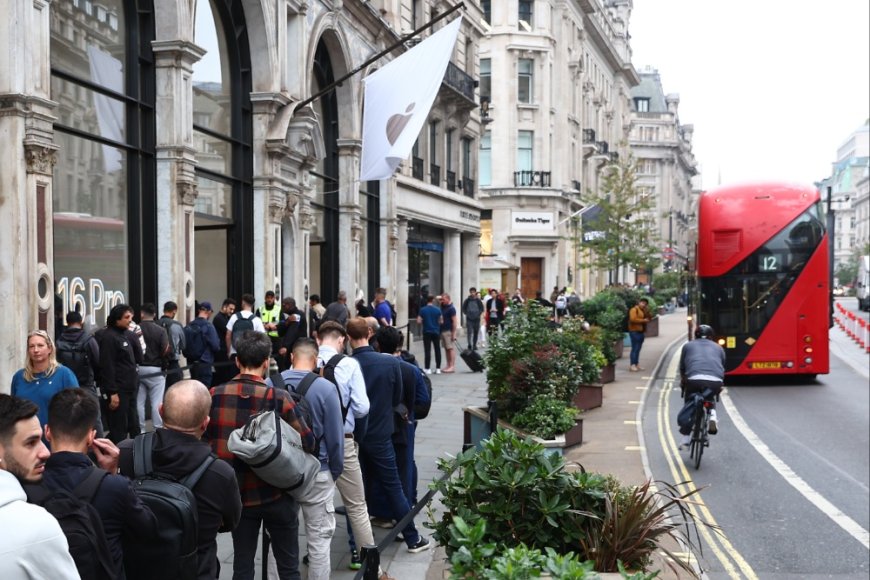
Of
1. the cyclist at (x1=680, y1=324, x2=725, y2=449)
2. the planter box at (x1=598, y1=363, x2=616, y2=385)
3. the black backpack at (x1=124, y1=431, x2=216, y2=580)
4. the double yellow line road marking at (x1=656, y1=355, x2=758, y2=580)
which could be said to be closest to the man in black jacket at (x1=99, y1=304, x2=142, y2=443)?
the double yellow line road marking at (x1=656, y1=355, x2=758, y2=580)

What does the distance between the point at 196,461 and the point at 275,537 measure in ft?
4.78

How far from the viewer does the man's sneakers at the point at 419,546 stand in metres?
7.45

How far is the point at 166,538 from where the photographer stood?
3.90 meters

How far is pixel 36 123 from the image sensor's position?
11.0 meters

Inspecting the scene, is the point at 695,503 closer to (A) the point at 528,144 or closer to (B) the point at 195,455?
(B) the point at 195,455

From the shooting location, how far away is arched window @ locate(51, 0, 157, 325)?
41.2 feet

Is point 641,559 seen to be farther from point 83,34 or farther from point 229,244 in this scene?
point 229,244

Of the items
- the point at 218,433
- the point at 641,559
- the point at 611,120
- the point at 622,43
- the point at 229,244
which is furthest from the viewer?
the point at 622,43

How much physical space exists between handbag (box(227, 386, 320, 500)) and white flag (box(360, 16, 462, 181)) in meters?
12.9

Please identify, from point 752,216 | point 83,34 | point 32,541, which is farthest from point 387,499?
point 752,216

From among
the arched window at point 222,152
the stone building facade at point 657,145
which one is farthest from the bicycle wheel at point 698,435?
the stone building facade at point 657,145

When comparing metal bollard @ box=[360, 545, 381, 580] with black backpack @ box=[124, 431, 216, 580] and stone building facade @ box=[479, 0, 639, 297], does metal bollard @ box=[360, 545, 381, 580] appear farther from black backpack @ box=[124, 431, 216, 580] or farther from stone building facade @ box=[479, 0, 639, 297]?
stone building facade @ box=[479, 0, 639, 297]

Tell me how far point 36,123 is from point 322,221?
519 inches

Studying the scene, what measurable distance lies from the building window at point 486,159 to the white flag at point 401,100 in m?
33.1
